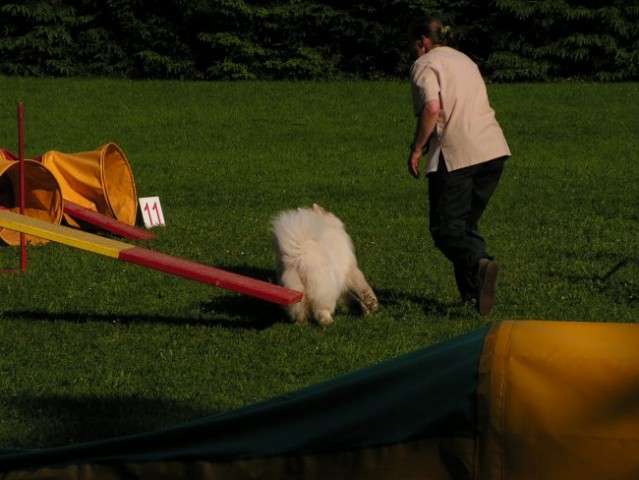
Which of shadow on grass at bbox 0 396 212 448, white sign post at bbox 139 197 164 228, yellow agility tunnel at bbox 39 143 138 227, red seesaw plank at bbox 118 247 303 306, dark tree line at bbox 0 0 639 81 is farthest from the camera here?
dark tree line at bbox 0 0 639 81

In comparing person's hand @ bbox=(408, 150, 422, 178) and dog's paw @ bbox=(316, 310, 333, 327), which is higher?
person's hand @ bbox=(408, 150, 422, 178)

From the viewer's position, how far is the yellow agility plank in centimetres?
768

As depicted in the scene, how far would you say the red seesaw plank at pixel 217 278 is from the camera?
7.31 metres

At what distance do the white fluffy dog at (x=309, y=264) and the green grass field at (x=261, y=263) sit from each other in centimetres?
15

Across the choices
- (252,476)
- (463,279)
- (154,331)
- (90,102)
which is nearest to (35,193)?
(154,331)

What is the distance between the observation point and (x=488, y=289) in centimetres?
796

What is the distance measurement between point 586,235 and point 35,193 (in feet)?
17.1

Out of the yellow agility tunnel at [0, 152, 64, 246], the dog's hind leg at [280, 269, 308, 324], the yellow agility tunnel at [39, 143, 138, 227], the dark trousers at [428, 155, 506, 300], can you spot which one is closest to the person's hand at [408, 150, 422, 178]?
the dark trousers at [428, 155, 506, 300]

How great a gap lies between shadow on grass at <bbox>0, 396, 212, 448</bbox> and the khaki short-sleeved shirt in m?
2.78

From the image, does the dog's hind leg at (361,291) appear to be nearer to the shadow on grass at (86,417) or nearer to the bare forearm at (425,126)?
the bare forearm at (425,126)

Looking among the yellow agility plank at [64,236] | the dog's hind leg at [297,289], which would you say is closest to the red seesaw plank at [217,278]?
the yellow agility plank at [64,236]

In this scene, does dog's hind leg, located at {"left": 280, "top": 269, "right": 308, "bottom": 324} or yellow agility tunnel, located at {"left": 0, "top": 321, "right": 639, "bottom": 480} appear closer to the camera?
yellow agility tunnel, located at {"left": 0, "top": 321, "right": 639, "bottom": 480}

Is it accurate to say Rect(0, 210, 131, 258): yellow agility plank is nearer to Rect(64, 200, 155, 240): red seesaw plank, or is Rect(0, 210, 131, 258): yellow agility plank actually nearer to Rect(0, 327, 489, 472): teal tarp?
Rect(64, 200, 155, 240): red seesaw plank

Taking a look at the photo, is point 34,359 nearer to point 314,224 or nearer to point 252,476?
point 314,224
